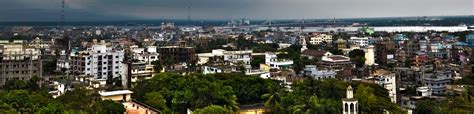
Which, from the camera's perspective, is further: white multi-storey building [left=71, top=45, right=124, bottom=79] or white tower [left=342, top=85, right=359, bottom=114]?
white multi-storey building [left=71, top=45, right=124, bottom=79]

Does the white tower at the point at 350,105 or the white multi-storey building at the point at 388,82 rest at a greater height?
the white tower at the point at 350,105

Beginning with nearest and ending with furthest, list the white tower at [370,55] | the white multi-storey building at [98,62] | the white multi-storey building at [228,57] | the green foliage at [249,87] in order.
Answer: the green foliage at [249,87], the white multi-storey building at [98,62], the white multi-storey building at [228,57], the white tower at [370,55]

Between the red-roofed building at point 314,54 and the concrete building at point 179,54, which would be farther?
the concrete building at point 179,54

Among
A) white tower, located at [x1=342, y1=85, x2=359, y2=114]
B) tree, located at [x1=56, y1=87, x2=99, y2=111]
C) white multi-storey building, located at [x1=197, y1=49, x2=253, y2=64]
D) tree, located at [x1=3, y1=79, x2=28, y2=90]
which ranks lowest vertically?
tree, located at [x1=3, y1=79, x2=28, y2=90]

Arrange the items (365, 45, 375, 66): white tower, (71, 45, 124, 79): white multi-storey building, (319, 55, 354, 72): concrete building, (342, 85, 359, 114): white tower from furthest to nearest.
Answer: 1. (365, 45, 375, 66): white tower
2. (319, 55, 354, 72): concrete building
3. (71, 45, 124, 79): white multi-storey building
4. (342, 85, 359, 114): white tower

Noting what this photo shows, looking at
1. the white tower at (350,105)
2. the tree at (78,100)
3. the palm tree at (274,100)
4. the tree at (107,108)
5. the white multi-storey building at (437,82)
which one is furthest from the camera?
the white multi-storey building at (437,82)

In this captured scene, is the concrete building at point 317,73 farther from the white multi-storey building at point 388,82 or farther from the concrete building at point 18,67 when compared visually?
the concrete building at point 18,67

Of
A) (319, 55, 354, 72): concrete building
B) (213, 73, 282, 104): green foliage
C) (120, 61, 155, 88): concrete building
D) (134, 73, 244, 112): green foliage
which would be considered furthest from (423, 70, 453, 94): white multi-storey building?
(120, 61, 155, 88): concrete building

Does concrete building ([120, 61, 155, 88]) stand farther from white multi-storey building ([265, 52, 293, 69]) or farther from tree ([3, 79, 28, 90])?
white multi-storey building ([265, 52, 293, 69])

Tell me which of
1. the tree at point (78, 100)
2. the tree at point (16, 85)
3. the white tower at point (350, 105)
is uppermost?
the white tower at point (350, 105)

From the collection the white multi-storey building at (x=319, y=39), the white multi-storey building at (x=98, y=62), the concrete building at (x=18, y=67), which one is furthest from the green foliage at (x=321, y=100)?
the white multi-storey building at (x=319, y=39)
